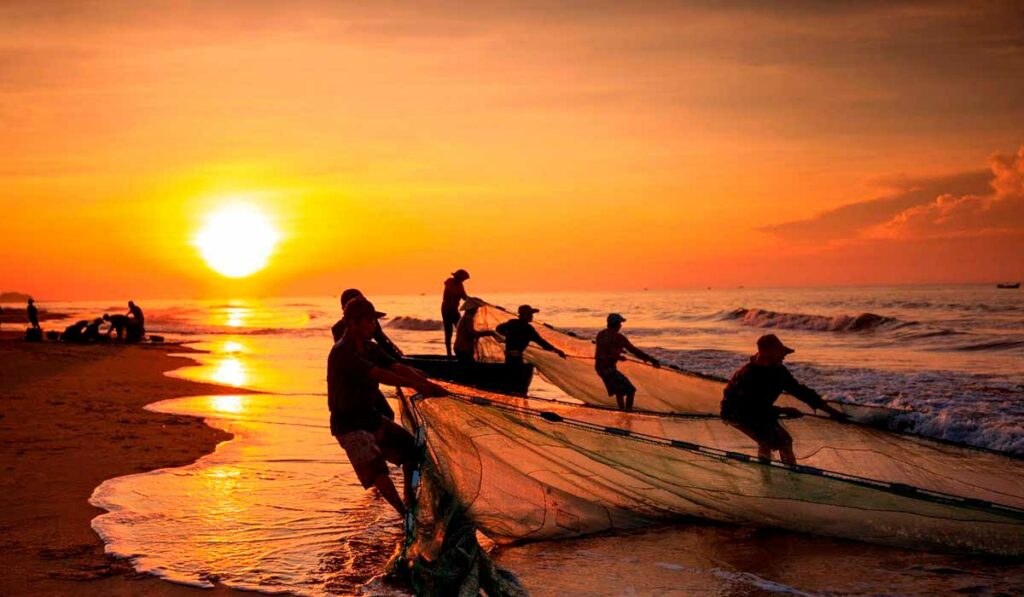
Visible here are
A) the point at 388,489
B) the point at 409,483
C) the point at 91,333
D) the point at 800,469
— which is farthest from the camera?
the point at 91,333

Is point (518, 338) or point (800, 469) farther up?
point (518, 338)

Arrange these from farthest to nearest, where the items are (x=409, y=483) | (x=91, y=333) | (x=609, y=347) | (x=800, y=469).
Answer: (x=91, y=333)
(x=609, y=347)
(x=800, y=469)
(x=409, y=483)

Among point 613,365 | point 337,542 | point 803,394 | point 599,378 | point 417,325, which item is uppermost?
point 803,394

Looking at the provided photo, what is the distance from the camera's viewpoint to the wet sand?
505cm

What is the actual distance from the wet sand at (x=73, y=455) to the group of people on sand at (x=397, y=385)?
1.28 m

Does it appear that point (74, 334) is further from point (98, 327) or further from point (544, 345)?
point (544, 345)

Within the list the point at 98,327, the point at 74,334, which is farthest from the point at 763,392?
the point at 98,327

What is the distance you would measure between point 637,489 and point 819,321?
4451 centimetres

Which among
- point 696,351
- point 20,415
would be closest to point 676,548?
point 20,415

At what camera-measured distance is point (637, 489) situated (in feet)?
19.8

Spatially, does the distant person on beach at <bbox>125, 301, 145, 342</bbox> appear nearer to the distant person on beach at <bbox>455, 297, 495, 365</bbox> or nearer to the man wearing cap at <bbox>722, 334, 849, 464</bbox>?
the distant person on beach at <bbox>455, 297, 495, 365</bbox>

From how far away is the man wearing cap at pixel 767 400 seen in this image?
7125 millimetres

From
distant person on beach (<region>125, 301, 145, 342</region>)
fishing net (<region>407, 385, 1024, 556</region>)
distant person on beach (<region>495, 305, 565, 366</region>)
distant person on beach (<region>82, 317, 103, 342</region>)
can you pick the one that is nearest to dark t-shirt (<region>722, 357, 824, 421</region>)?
fishing net (<region>407, 385, 1024, 556</region>)

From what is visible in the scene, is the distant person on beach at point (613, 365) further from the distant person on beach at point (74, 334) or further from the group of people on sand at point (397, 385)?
the distant person on beach at point (74, 334)
